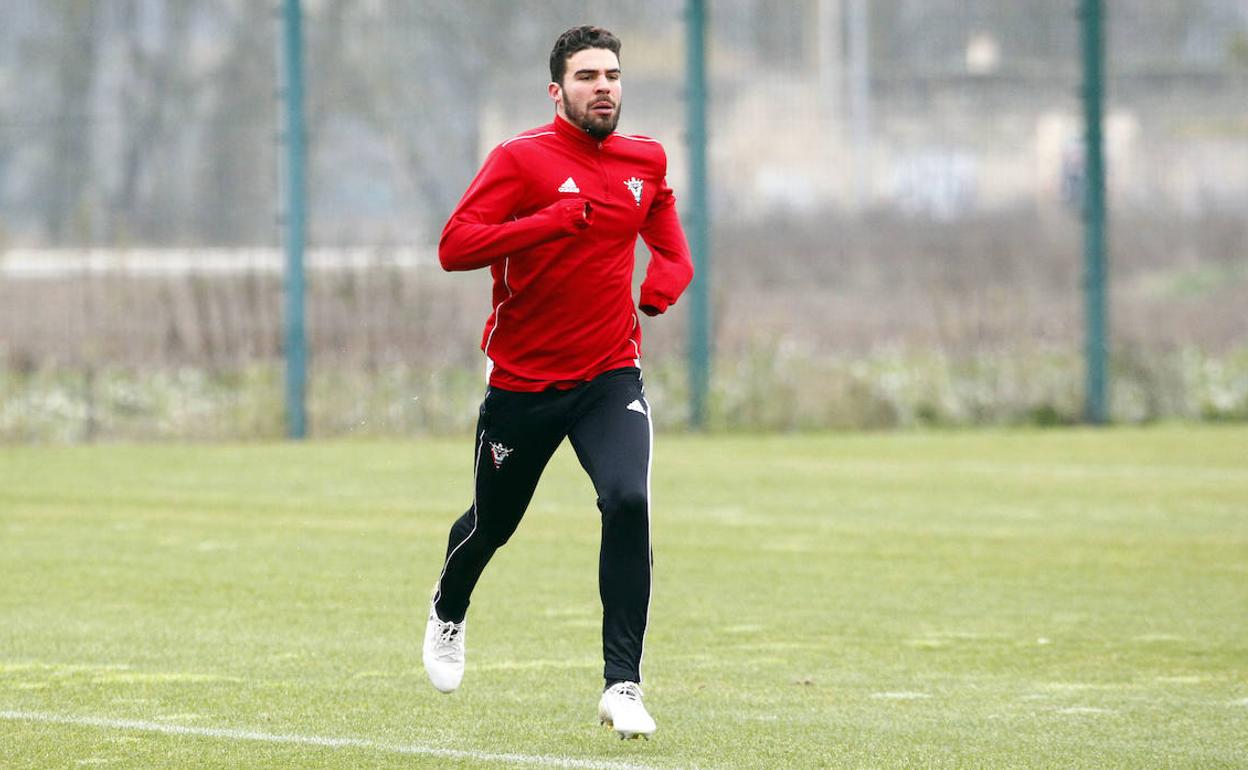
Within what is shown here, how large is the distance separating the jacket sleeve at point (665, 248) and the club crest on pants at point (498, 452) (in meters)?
0.63

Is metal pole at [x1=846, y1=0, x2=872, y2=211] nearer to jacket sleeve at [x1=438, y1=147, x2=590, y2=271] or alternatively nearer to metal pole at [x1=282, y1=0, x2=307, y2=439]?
metal pole at [x1=282, y1=0, x2=307, y2=439]

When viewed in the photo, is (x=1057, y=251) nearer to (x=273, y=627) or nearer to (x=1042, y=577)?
(x=1042, y=577)

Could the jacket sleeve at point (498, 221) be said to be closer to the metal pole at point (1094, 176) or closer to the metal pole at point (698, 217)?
the metal pole at point (698, 217)

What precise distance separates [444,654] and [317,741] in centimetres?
74

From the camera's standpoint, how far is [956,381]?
65.4 feet

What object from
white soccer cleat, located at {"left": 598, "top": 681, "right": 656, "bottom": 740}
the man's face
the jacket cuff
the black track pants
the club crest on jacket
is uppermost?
the man's face

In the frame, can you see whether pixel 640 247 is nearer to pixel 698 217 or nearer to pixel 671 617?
Result: pixel 698 217

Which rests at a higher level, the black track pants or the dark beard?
the dark beard

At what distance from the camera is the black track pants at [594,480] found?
6.89m

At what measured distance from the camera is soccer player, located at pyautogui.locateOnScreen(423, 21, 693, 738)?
689 centimetres

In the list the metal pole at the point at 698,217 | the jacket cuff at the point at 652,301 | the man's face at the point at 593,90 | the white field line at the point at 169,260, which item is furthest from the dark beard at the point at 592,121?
the white field line at the point at 169,260

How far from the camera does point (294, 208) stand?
61.4 feet

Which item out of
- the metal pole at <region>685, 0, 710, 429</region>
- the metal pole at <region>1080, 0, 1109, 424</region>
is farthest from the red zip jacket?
the metal pole at <region>1080, 0, 1109, 424</region>

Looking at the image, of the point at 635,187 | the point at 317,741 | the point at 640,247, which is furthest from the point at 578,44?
the point at 640,247
